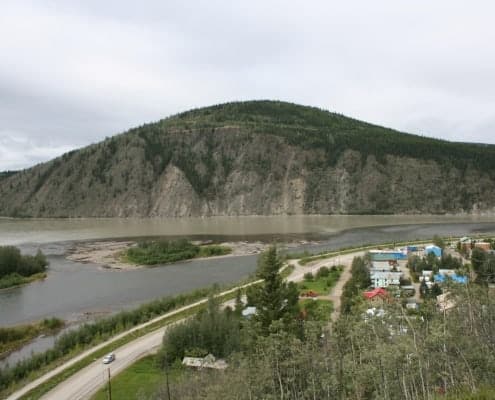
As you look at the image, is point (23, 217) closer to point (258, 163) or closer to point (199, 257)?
point (258, 163)

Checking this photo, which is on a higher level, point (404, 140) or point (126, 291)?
point (404, 140)

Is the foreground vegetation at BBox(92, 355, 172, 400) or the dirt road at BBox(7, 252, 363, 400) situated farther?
the dirt road at BBox(7, 252, 363, 400)

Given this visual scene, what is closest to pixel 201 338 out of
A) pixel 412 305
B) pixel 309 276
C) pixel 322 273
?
pixel 412 305

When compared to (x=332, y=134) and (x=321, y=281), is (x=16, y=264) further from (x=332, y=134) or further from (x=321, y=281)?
(x=332, y=134)

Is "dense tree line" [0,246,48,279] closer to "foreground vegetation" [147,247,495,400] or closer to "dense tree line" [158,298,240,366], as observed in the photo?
"dense tree line" [158,298,240,366]

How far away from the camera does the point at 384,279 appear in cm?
3638

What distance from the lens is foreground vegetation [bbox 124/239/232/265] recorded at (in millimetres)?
55150

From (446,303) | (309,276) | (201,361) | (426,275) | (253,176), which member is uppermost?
(253,176)

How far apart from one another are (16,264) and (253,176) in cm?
8267

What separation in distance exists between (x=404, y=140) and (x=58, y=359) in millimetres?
126955

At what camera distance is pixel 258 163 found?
419 ft

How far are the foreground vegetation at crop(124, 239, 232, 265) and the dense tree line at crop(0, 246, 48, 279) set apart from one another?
35.0 ft

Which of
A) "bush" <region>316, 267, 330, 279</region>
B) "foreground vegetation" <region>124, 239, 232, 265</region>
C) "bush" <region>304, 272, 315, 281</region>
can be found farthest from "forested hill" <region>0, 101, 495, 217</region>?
"bush" <region>304, 272, 315, 281</region>

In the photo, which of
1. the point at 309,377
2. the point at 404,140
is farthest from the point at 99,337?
the point at 404,140
